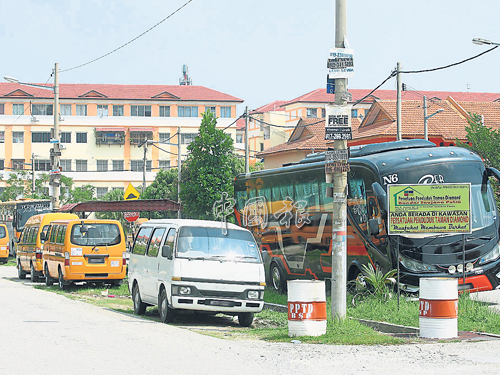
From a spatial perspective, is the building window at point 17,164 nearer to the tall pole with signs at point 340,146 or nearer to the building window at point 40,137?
the building window at point 40,137

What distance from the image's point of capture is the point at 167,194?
73188 millimetres

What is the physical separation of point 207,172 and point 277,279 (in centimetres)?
2374

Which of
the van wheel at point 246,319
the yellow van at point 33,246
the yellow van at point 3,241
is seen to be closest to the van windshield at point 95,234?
the yellow van at point 33,246

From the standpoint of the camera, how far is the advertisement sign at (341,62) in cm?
1318

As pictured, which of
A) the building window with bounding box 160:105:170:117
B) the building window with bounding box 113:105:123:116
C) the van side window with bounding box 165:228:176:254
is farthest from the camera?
the building window with bounding box 160:105:170:117

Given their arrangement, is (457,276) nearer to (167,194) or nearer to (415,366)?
(415,366)

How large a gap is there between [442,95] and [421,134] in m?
59.7

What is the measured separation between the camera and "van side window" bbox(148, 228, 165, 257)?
15836mm

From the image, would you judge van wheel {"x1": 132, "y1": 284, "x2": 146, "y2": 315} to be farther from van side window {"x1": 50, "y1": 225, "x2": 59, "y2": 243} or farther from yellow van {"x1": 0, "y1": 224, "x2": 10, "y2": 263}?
yellow van {"x1": 0, "y1": 224, "x2": 10, "y2": 263}

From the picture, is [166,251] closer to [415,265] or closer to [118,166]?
[415,265]

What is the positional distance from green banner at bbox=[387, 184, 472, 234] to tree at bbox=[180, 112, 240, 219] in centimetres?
3070

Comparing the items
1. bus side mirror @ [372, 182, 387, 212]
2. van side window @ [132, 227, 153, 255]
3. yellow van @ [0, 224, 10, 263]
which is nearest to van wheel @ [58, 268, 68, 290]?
van side window @ [132, 227, 153, 255]

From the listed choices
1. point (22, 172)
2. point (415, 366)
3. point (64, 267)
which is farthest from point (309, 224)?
point (22, 172)

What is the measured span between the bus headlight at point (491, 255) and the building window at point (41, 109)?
81469 mm
